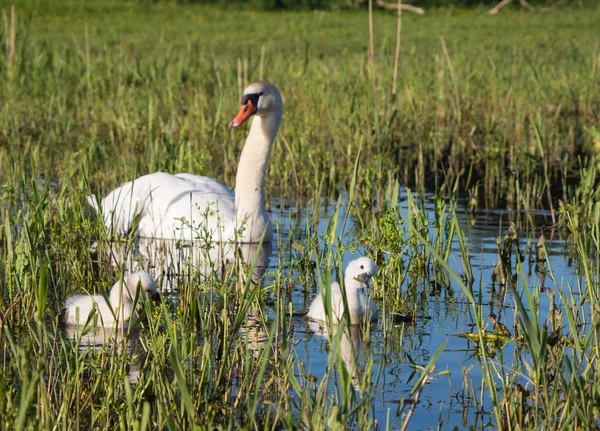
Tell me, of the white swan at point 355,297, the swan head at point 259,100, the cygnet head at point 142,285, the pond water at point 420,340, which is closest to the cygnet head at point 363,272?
the white swan at point 355,297

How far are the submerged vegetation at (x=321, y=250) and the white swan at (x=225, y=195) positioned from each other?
0.18m

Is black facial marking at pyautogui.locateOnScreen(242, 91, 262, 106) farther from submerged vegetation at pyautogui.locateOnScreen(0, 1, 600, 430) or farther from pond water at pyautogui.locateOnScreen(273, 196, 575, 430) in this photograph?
pond water at pyautogui.locateOnScreen(273, 196, 575, 430)

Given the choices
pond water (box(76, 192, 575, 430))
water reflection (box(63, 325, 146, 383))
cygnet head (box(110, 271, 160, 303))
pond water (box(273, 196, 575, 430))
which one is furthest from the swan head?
water reflection (box(63, 325, 146, 383))

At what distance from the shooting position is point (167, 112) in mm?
11836

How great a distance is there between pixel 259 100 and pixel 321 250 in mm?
1465

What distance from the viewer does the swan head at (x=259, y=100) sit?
7.67m

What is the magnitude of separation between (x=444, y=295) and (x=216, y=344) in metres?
1.67

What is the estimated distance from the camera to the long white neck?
750 cm

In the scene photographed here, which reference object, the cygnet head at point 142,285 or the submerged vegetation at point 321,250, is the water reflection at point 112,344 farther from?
the cygnet head at point 142,285

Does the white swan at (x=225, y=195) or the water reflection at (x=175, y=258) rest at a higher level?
the white swan at (x=225, y=195)

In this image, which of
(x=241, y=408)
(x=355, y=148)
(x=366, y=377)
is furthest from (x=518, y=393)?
(x=355, y=148)

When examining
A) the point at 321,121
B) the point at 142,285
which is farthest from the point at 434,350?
the point at 321,121

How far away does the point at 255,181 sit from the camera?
7.65 meters

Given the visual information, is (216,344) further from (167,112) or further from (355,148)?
(167,112)
